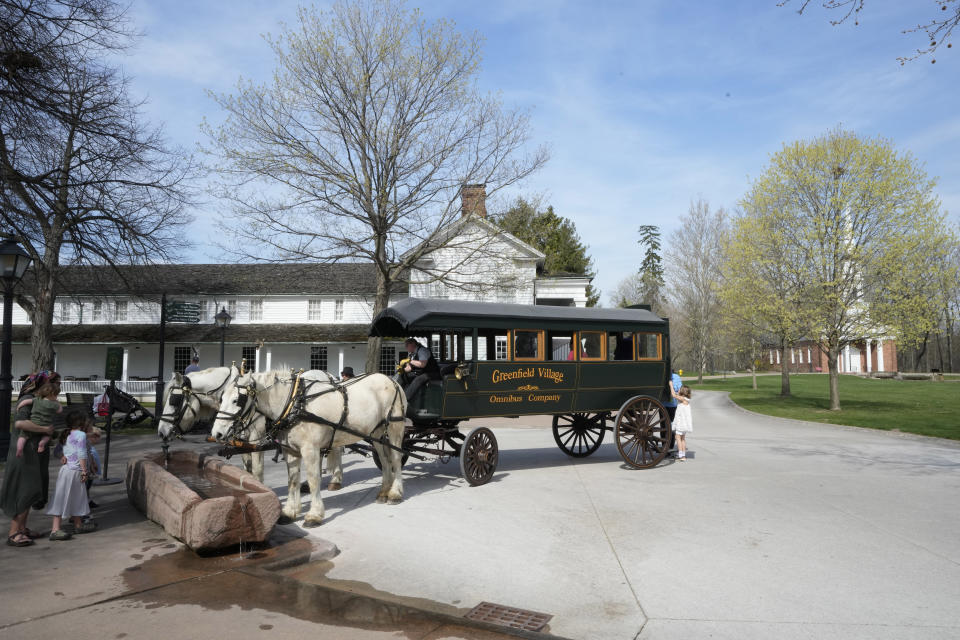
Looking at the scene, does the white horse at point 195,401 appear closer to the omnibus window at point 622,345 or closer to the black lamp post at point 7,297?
the black lamp post at point 7,297

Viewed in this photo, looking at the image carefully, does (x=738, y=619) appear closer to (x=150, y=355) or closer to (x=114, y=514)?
(x=114, y=514)

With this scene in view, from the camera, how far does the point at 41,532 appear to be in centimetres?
693

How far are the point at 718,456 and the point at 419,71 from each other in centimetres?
1627

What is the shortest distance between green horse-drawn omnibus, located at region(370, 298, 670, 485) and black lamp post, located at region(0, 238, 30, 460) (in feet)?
21.0

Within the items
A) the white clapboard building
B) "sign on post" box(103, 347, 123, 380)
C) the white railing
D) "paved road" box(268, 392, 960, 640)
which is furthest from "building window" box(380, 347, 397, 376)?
"paved road" box(268, 392, 960, 640)

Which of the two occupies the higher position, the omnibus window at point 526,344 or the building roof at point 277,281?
the building roof at point 277,281

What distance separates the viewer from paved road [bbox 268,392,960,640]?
15.8ft

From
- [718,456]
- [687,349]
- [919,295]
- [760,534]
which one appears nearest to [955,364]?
[687,349]

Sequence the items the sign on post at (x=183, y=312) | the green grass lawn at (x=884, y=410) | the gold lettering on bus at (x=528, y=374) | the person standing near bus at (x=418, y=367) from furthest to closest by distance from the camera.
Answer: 1. the sign on post at (x=183, y=312)
2. the green grass lawn at (x=884, y=410)
3. the gold lettering on bus at (x=528, y=374)
4. the person standing near bus at (x=418, y=367)

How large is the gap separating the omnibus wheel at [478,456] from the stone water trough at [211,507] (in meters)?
3.48

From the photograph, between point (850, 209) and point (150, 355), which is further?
point (150, 355)

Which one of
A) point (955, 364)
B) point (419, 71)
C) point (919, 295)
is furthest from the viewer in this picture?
point (955, 364)

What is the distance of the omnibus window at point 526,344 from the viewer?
33.4 ft

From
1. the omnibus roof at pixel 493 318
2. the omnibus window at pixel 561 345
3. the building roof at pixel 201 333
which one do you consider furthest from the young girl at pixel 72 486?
the building roof at pixel 201 333
